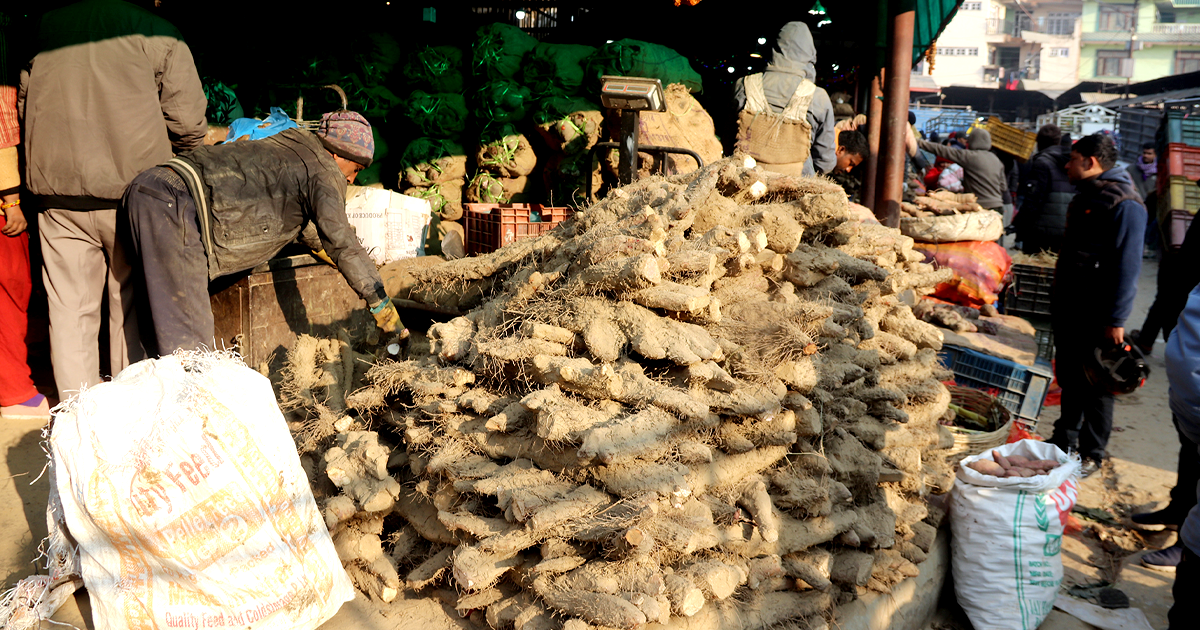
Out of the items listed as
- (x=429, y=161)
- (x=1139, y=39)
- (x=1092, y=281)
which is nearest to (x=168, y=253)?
(x=429, y=161)

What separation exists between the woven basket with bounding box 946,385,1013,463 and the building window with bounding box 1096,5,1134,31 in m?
57.1

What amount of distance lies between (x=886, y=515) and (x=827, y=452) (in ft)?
1.27

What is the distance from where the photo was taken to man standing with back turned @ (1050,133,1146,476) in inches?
182

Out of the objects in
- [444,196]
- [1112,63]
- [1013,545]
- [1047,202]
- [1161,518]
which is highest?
[1112,63]

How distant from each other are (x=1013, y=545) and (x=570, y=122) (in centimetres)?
516

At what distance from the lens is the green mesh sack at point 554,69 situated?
23.6ft

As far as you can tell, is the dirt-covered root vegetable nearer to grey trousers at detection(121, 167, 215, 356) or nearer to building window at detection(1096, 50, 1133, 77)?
grey trousers at detection(121, 167, 215, 356)

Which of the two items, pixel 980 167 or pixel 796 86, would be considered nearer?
pixel 796 86

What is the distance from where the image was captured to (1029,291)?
24.0ft

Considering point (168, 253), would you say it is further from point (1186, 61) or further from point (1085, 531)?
point (1186, 61)

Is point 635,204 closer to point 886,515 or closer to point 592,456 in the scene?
point 592,456

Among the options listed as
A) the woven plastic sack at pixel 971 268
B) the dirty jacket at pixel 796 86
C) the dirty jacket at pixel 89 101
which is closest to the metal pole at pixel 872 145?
the woven plastic sack at pixel 971 268

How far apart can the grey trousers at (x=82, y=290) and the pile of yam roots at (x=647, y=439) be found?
1138 mm

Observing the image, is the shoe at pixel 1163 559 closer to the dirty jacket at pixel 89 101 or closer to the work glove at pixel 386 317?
the work glove at pixel 386 317
